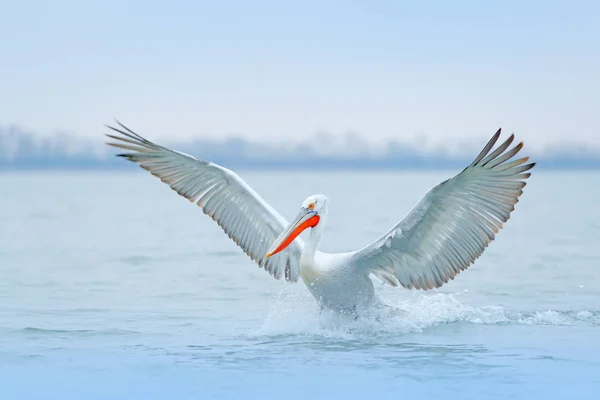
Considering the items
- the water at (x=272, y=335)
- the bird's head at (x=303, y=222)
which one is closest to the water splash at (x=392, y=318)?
the water at (x=272, y=335)

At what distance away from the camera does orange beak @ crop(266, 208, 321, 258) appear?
947 centimetres

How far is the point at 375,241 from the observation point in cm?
915

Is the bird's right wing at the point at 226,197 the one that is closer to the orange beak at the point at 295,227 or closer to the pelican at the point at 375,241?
the pelican at the point at 375,241

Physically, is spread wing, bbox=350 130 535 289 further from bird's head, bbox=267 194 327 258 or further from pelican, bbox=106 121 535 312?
bird's head, bbox=267 194 327 258

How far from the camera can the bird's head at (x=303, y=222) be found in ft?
31.1

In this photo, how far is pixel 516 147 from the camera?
28.0 ft

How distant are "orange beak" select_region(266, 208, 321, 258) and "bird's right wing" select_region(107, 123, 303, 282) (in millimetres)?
584

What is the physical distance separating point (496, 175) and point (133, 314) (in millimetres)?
4380

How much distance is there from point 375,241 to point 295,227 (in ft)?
2.58

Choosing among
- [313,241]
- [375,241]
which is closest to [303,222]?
[313,241]

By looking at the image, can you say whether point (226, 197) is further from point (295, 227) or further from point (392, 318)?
point (392, 318)

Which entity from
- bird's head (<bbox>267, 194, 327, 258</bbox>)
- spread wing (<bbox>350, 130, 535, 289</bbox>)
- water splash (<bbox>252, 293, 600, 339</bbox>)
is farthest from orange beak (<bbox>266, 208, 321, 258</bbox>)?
water splash (<bbox>252, 293, 600, 339</bbox>)

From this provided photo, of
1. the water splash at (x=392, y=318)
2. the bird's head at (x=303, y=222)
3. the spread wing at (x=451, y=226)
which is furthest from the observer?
the water splash at (x=392, y=318)

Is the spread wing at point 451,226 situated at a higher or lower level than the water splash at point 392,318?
higher
